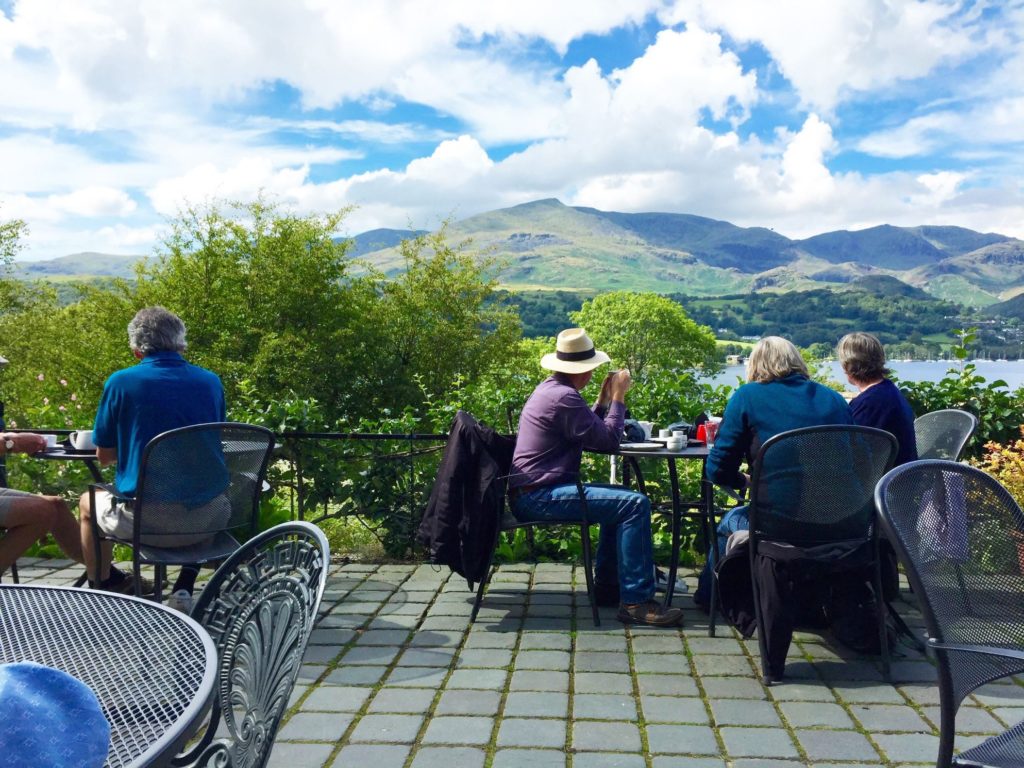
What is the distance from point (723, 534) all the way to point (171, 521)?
107 inches

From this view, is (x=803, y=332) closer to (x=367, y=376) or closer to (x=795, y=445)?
(x=367, y=376)

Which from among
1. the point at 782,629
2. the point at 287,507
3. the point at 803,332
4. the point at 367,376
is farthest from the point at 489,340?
the point at 803,332

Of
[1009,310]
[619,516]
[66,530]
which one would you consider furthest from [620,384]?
[1009,310]

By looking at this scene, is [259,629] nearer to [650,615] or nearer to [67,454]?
[650,615]

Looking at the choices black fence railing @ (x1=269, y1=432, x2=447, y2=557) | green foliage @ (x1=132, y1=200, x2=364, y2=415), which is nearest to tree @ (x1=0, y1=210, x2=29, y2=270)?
green foliage @ (x1=132, y1=200, x2=364, y2=415)

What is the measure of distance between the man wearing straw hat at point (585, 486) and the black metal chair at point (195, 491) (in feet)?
4.56

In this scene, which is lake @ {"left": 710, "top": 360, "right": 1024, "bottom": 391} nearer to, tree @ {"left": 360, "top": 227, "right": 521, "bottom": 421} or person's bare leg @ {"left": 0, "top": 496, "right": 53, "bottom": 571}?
person's bare leg @ {"left": 0, "top": 496, "right": 53, "bottom": 571}

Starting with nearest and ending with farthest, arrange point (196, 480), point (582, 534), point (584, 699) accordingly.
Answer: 1. point (584, 699)
2. point (196, 480)
3. point (582, 534)

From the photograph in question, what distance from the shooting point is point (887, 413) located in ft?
14.6

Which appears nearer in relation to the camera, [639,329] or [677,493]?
[677,493]

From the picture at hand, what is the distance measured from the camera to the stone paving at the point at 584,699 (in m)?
3.16

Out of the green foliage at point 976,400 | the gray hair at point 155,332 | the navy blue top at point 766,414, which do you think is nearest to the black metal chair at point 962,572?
the navy blue top at point 766,414

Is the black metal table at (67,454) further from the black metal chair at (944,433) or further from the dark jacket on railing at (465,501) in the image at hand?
the black metal chair at (944,433)

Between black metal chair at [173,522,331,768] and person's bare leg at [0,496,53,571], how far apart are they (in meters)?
2.80
